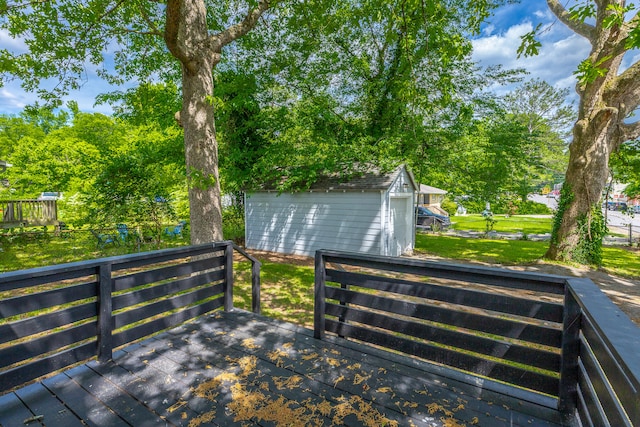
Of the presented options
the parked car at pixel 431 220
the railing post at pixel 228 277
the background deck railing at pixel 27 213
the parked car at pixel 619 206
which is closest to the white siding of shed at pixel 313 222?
the railing post at pixel 228 277

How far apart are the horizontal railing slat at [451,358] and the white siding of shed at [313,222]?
573 cm

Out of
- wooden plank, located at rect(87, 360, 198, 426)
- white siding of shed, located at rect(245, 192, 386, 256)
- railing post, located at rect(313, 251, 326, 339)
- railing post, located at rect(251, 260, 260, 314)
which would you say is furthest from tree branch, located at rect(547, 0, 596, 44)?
wooden plank, located at rect(87, 360, 198, 426)

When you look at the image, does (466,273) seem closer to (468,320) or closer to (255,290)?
(468,320)

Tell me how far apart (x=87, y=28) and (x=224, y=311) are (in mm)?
6151

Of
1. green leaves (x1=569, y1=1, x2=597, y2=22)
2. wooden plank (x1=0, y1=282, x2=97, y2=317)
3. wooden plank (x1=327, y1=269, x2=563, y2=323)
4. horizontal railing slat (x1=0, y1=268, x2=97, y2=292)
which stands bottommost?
wooden plank (x1=0, y1=282, x2=97, y2=317)

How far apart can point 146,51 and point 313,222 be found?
5950 millimetres

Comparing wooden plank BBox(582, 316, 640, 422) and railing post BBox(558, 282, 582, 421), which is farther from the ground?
wooden plank BBox(582, 316, 640, 422)

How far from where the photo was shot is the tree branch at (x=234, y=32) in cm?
473

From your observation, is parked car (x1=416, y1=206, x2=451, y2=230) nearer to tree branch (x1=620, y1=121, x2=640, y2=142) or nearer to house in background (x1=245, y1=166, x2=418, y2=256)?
house in background (x1=245, y1=166, x2=418, y2=256)

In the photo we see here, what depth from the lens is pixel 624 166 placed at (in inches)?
365

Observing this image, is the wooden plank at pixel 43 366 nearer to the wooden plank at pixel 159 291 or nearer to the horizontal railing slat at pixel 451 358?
the wooden plank at pixel 159 291

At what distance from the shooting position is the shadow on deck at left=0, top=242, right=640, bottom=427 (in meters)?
1.92

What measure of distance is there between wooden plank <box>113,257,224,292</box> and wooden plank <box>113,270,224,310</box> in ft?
0.27

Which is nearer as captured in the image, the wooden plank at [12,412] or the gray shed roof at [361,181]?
the wooden plank at [12,412]
